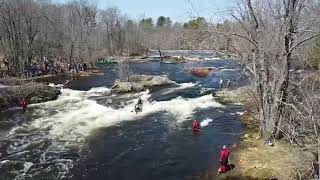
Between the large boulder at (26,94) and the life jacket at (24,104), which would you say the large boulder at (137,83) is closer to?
the large boulder at (26,94)

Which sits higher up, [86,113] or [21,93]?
[21,93]

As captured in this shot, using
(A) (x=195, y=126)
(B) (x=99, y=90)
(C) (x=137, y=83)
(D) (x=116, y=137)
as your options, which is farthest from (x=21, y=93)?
(A) (x=195, y=126)

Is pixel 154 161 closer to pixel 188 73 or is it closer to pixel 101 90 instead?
pixel 101 90

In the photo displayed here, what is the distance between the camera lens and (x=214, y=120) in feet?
105

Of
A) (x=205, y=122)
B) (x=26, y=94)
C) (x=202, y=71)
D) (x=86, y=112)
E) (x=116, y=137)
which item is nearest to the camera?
(x=116, y=137)

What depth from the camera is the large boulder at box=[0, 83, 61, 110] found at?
36.3 metres

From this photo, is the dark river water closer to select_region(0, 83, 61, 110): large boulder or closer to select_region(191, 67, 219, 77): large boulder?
select_region(0, 83, 61, 110): large boulder

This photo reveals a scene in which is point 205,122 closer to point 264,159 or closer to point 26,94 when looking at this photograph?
point 264,159

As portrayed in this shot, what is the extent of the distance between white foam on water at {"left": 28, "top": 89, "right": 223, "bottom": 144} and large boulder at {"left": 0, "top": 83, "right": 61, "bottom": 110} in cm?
111

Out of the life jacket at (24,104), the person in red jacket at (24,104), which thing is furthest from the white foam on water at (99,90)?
the life jacket at (24,104)

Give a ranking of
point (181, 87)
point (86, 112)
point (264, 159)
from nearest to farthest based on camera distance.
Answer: point (264, 159) → point (86, 112) → point (181, 87)

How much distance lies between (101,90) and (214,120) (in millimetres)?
17634

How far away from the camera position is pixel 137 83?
46.0 metres

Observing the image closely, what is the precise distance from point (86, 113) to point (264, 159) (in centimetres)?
1712
